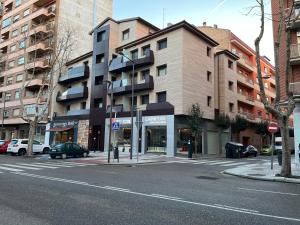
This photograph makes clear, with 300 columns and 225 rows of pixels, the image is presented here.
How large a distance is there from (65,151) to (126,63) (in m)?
13.5

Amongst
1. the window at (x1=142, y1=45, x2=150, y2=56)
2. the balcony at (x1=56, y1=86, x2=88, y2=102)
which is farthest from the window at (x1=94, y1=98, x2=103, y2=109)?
the window at (x1=142, y1=45, x2=150, y2=56)

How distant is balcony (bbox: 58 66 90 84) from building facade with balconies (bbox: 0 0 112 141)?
198 centimetres

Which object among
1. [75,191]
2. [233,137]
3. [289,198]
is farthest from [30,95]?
[289,198]

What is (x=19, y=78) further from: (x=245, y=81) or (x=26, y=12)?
(x=245, y=81)

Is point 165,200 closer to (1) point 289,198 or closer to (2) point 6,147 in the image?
(1) point 289,198

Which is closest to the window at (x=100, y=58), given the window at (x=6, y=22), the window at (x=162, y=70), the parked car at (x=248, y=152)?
the window at (x=162, y=70)

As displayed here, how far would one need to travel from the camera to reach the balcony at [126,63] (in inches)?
1264

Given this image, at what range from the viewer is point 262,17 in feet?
43.6

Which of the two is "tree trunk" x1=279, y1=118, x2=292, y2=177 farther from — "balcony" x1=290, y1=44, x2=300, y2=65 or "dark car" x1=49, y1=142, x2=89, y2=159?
"dark car" x1=49, y1=142, x2=89, y2=159

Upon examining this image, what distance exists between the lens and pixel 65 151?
2484 centimetres

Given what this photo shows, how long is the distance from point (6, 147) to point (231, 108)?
28005 millimetres

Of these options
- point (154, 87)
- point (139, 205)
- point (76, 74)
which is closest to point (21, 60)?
point (76, 74)

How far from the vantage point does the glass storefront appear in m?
30.0

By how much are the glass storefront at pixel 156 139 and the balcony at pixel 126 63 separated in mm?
7503
